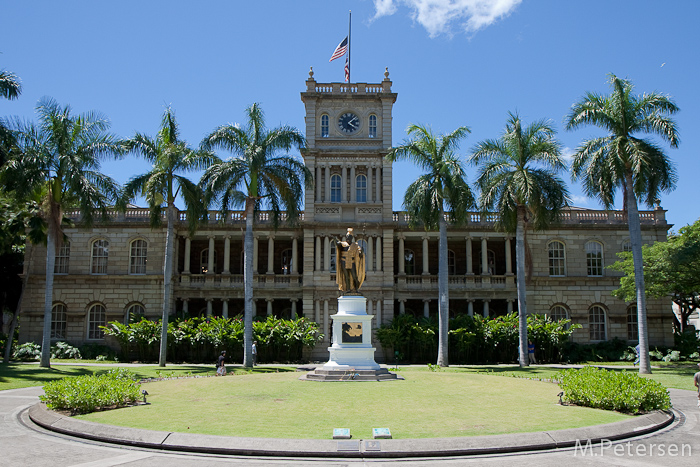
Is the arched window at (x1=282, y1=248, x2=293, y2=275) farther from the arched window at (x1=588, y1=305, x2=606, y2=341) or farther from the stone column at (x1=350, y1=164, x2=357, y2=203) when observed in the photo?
the arched window at (x1=588, y1=305, x2=606, y2=341)

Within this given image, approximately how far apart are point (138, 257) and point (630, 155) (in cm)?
2851

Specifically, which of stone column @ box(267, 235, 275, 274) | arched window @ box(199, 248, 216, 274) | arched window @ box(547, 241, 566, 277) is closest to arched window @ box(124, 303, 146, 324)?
arched window @ box(199, 248, 216, 274)

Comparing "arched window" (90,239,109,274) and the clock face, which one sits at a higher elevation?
the clock face

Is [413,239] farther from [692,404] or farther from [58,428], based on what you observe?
[58,428]

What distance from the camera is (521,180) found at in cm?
2700

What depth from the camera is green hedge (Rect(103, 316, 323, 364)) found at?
31.7 metres

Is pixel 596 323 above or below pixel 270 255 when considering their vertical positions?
below

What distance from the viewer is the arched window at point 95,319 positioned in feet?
121

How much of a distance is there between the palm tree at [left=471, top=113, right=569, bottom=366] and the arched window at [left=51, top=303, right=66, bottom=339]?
2651 centimetres

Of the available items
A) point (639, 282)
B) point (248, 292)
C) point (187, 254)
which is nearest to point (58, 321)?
point (187, 254)

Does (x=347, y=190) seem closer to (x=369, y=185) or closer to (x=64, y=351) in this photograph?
(x=369, y=185)

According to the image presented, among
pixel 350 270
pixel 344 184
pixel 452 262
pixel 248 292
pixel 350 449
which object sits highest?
pixel 344 184

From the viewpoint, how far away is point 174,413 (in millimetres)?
11992

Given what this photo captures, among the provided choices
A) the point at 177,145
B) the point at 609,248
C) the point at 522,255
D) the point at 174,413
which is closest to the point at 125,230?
the point at 177,145
